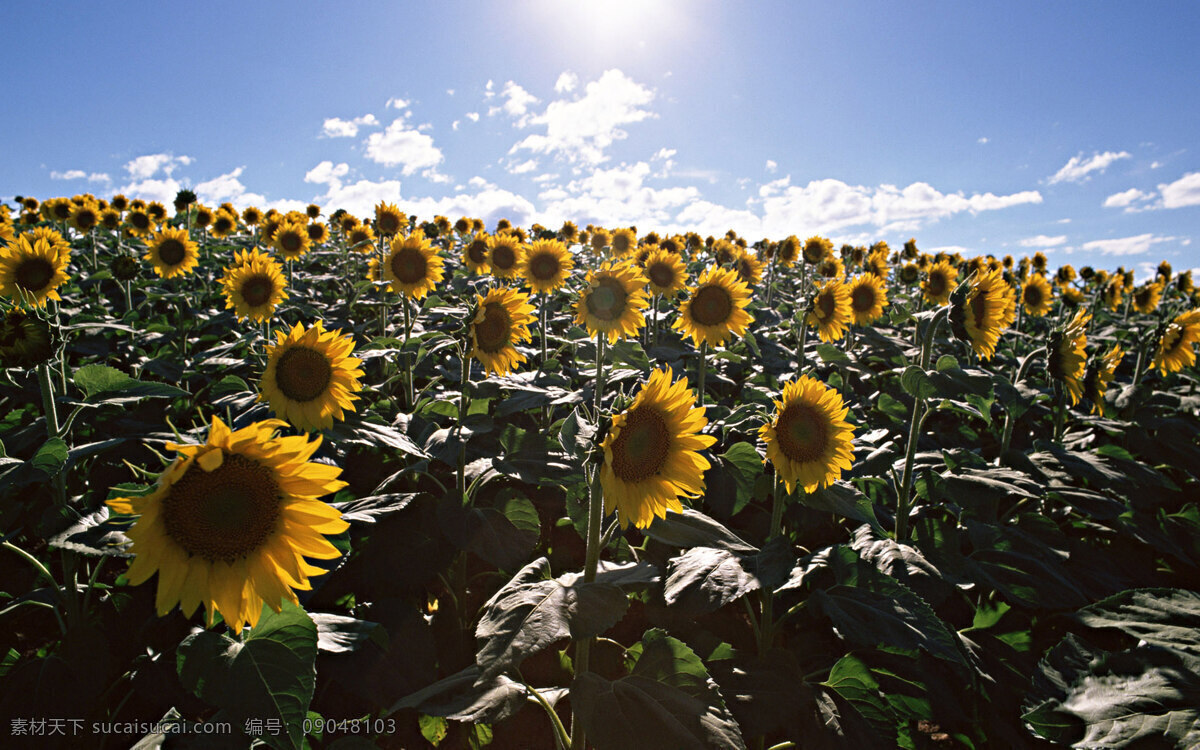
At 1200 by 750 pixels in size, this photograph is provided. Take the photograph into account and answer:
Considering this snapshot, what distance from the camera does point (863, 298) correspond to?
20.6ft

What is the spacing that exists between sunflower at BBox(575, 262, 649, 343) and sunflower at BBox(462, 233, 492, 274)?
2.97 m

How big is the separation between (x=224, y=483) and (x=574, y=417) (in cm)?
100

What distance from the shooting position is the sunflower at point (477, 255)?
7.09 meters

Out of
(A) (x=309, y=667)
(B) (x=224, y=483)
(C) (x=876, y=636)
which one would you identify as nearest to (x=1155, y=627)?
(C) (x=876, y=636)

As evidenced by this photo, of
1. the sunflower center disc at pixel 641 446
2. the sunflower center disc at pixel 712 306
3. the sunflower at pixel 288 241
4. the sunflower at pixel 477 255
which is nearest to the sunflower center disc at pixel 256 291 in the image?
the sunflower at pixel 477 255

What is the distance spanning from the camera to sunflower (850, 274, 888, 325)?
20.5ft

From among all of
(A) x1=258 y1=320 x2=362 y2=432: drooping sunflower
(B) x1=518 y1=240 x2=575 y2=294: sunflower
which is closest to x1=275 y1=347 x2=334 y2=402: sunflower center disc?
(A) x1=258 y1=320 x2=362 y2=432: drooping sunflower

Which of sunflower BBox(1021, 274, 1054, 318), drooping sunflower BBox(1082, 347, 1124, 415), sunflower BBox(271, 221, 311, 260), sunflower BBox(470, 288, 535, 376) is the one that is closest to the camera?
sunflower BBox(470, 288, 535, 376)

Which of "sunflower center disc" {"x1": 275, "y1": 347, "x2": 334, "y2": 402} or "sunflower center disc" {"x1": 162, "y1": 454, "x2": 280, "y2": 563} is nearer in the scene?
"sunflower center disc" {"x1": 162, "y1": 454, "x2": 280, "y2": 563}

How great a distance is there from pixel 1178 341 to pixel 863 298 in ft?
8.22

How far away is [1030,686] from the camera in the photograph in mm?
2455

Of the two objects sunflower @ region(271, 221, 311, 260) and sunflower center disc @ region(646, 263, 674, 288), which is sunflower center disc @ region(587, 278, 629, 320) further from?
sunflower @ region(271, 221, 311, 260)

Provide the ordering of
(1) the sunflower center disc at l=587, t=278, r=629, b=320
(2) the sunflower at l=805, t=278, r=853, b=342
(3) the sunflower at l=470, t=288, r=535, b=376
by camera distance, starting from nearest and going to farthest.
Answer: (3) the sunflower at l=470, t=288, r=535, b=376 → (1) the sunflower center disc at l=587, t=278, r=629, b=320 → (2) the sunflower at l=805, t=278, r=853, b=342

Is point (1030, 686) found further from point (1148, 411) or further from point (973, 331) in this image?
point (1148, 411)
